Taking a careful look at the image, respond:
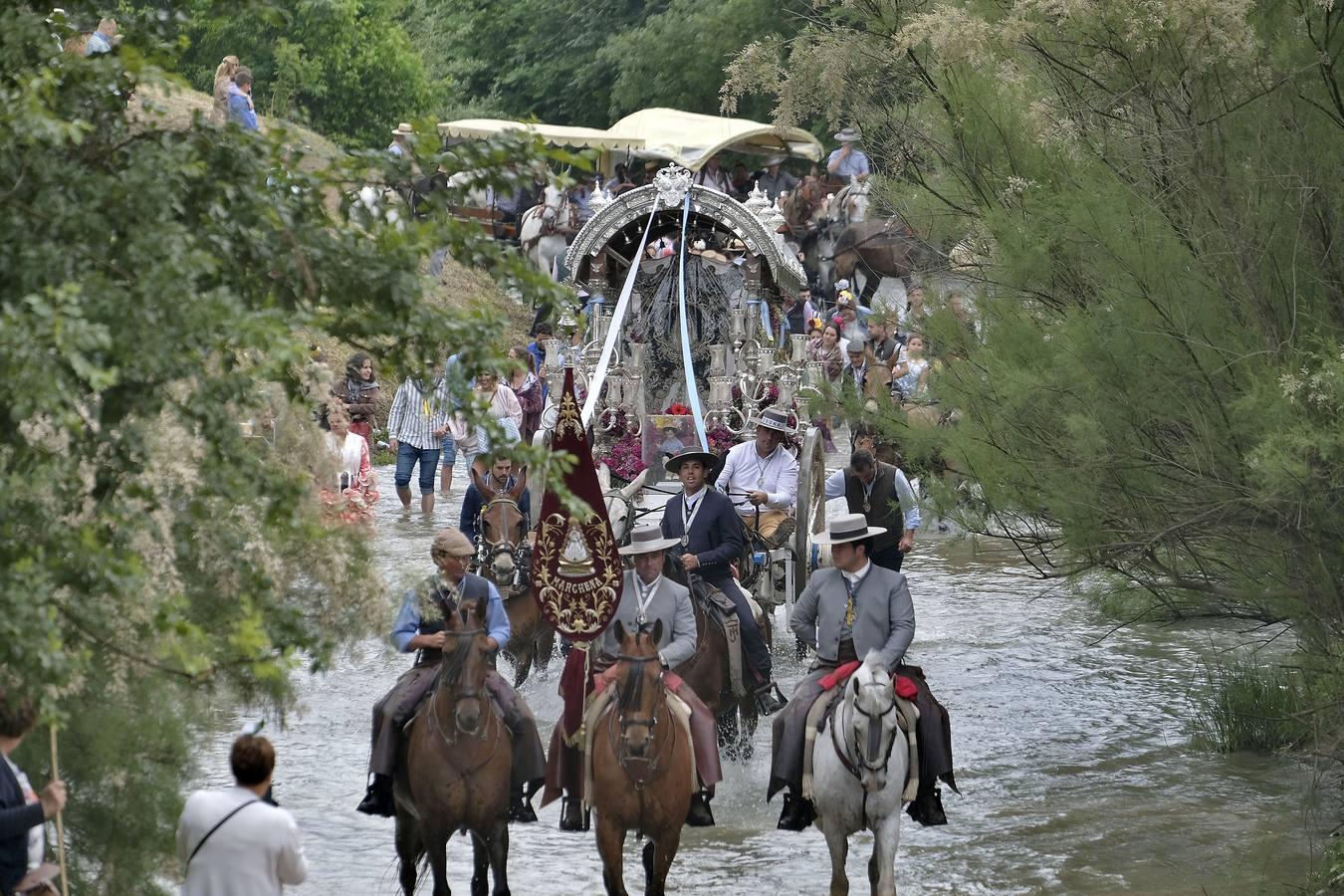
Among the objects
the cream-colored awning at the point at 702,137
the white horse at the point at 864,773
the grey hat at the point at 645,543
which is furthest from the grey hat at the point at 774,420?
the cream-colored awning at the point at 702,137

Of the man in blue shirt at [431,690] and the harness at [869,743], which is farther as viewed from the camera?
the man in blue shirt at [431,690]

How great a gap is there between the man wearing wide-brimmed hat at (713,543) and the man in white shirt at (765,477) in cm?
169

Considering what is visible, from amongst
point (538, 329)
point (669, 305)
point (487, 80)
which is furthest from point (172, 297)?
point (487, 80)

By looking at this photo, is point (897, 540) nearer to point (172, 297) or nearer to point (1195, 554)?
point (1195, 554)

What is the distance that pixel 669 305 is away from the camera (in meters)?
19.1

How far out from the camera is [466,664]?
388 inches

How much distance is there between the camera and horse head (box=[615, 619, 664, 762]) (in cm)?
998

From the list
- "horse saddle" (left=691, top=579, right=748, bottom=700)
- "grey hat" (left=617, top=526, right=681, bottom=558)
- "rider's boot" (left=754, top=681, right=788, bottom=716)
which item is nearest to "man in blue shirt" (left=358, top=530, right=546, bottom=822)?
"grey hat" (left=617, top=526, right=681, bottom=558)

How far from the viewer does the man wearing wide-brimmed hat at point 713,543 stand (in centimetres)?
1349

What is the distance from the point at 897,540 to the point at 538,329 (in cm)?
Result: 1480

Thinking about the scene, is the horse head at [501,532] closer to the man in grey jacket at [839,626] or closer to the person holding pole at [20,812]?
the man in grey jacket at [839,626]

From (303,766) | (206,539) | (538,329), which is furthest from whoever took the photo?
(538,329)

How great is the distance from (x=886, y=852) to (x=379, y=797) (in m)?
2.71

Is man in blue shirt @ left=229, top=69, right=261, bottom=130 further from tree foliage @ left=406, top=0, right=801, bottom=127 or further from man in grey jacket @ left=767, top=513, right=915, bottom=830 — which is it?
tree foliage @ left=406, top=0, right=801, bottom=127
